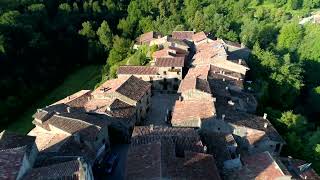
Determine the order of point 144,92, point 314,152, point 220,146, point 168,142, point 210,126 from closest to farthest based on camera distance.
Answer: point 168,142 < point 220,146 < point 210,126 < point 314,152 < point 144,92

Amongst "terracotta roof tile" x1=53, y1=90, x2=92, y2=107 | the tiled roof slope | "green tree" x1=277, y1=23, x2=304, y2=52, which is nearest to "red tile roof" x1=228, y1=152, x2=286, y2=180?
the tiled roof slope

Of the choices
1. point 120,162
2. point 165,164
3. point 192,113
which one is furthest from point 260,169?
point 120,162

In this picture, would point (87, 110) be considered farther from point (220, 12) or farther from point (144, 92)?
point (220, 12)

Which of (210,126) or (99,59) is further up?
(210,126)

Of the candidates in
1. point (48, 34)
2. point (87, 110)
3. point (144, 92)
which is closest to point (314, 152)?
point (144, 92)

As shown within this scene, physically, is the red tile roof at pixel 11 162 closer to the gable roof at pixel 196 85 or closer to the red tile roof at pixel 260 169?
the red tile roof at pixel 260 169

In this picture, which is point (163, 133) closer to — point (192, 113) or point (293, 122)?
point (192, 113)

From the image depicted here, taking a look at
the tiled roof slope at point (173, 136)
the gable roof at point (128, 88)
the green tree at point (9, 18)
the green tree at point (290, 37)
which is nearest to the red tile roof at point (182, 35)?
the green tree at point (290, 37)
